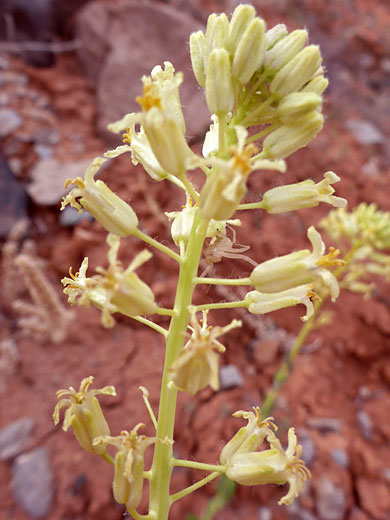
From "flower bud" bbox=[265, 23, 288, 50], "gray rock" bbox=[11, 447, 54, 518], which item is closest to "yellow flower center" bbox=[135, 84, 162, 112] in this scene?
"flower bud" bbox=[265, 23, 288, 50]

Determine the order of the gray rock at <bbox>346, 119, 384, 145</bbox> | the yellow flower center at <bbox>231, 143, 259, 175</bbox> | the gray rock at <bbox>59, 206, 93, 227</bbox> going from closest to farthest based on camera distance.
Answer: the yellow flower center at <bbox>231, 143, 259, 175</bbox>, the gray rock at <bbox>59, 206, 93, 227</bbox>, the gray rock at <bbox>346, 119, 384, 145</bbox>

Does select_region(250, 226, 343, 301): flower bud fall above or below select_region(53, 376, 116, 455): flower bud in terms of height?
above

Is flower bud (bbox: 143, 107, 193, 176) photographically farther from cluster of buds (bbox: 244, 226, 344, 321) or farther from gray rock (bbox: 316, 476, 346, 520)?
gray rock (bbox: 316, 476, 346, 520)

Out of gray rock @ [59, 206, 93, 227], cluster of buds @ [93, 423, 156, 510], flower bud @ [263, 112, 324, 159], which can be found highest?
flower bud @ [263, 112, 324, 159]

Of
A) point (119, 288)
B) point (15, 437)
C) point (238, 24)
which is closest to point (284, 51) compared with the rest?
point (238, 24)

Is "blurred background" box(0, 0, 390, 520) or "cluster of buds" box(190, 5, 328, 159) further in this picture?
"blurred background" box(0, 0, 390, 520)

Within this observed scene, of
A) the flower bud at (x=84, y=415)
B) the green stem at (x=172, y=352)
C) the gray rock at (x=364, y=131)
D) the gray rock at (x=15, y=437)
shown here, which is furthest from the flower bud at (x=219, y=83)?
the gray rock at (x=364, y=131)

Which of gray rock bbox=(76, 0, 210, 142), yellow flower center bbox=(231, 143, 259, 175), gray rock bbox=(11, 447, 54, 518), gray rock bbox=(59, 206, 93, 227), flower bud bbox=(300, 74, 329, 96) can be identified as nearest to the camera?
yellow flower center bbox=(231, 143, 259, 175)

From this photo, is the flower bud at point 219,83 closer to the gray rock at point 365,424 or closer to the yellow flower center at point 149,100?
the yellow flower center at point 149,100

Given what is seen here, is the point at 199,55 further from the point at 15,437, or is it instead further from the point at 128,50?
the point at 128,50
